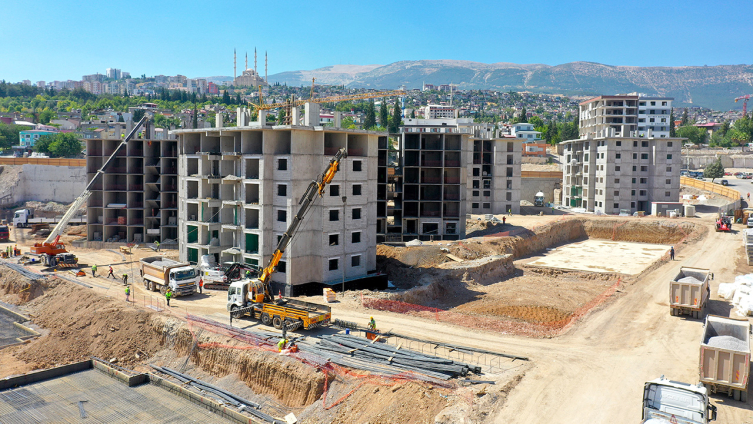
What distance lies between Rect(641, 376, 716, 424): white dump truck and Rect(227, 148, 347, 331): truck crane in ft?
65.6

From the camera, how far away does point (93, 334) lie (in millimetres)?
42062

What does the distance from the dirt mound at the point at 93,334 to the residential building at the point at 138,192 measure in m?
26.2

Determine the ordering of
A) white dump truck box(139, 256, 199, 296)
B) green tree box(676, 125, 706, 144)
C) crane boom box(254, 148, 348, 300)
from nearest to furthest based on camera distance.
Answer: crane boom box(254, 148, 348, 300)
white dump truck box(139, 256, 199, 296)
green tree box(676, 125, 706, 144)

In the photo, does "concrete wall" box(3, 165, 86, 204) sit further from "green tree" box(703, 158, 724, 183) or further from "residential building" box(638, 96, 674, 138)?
"residential building" box(638, 96, 674, 138)

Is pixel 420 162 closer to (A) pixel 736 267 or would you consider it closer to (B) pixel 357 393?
(A) pixel 736 267

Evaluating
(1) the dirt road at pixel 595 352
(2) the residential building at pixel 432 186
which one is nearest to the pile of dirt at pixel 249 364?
(1) the dirt road at pixel 595 352

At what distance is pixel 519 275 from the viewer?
215ft

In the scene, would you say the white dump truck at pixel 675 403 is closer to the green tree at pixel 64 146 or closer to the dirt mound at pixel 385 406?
the dirt mound at pixel 385 406

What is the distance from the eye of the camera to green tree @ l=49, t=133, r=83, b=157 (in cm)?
14788

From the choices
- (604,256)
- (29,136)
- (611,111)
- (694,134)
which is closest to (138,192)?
(604,256)

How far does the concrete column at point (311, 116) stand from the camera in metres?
48.0

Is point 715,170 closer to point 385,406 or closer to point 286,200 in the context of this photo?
point 286,200

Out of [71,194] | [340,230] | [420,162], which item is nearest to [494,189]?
[420,162]

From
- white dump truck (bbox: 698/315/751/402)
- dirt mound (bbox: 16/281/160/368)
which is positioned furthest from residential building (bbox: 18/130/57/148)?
white dump truck (bbox: 698/315/751/402)
